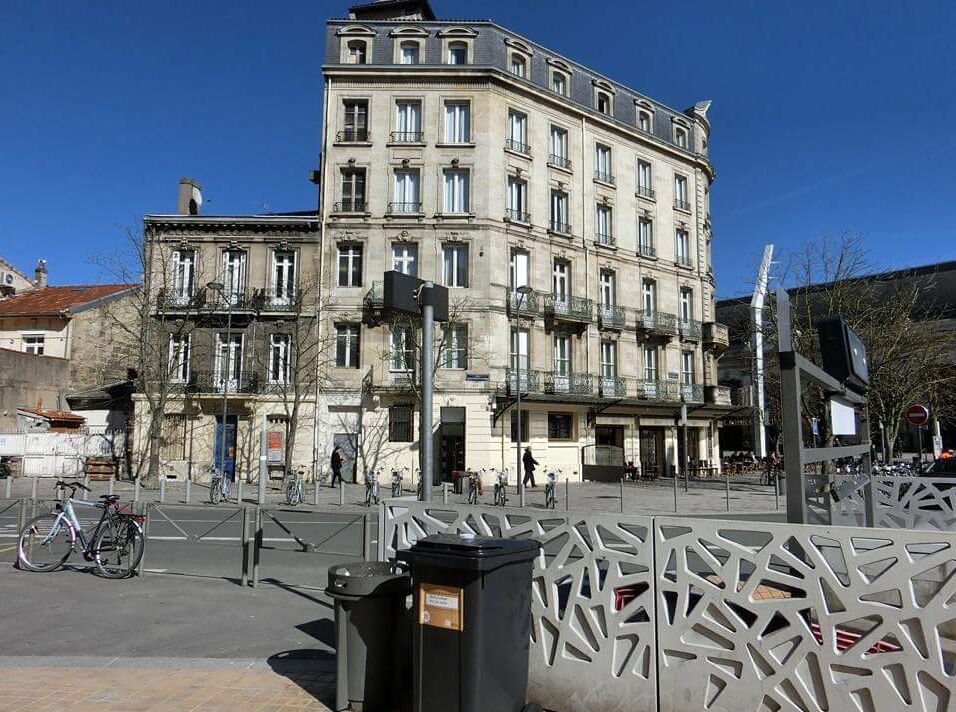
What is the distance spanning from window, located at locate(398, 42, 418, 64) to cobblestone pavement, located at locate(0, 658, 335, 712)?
30.7 metres

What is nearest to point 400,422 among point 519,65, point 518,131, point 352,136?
point 352,136

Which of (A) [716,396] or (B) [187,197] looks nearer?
(B) [187,197]

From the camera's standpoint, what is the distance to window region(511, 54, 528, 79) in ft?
106

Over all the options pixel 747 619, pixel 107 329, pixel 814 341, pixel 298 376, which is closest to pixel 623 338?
pixel 814 341

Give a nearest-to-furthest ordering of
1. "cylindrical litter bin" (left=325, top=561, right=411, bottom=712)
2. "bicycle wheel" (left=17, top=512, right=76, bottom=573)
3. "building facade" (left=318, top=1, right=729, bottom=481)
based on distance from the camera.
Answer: "cylindrical litter bin" (left=325, top=561, right=411, bottom=712) → "bicycle wheel" (left=17, top=512, right=76, bottom=573) → "building facade" (left=318, top=1, right=729, bottom=481)

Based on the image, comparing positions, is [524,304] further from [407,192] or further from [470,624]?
[470,624]

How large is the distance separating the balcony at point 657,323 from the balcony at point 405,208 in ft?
41.2

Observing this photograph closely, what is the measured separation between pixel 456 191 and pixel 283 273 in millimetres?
8748

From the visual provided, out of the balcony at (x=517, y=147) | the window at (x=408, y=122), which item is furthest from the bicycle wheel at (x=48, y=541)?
the balcony at (x=517, y=147)

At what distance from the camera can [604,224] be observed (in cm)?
3469

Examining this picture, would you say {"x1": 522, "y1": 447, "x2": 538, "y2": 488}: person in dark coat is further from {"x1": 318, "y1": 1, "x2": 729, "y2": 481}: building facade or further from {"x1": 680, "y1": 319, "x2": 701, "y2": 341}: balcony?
{"x1": 680, "y1": 319, "x2": 701, "y2": 341}: balcony

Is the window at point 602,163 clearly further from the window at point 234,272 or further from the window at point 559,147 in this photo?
the window at point 234,272

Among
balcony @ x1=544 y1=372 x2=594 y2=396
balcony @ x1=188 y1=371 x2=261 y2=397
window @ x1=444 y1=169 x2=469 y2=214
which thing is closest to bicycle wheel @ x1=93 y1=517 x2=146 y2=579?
balcony @ x1=188 y1=371 x2=261 y2=397

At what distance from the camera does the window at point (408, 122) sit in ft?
102
